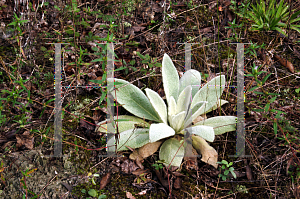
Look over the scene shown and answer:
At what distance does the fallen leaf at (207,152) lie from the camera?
1643mm

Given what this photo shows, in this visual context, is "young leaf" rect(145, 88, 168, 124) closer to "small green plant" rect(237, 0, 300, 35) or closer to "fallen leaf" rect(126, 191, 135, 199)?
"fallen leaf" rect(126, 191, 135, 199)

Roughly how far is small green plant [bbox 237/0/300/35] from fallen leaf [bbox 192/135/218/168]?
160 cm

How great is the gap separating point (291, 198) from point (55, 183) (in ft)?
5.37

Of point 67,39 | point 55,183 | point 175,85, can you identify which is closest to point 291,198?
point 175,85

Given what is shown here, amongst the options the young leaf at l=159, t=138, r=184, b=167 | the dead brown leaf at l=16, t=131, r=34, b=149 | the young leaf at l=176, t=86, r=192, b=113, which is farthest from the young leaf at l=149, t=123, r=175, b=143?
the dead brown leaf at l=16, t=131, r=34, b=149

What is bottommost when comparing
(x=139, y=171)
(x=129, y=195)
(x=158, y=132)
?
(x=129, y=195)

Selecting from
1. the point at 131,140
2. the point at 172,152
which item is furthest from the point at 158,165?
the point at 131,140

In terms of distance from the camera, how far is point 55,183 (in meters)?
1.51

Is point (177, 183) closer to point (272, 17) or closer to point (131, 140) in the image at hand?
point (131, 140)

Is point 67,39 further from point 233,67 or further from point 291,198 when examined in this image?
point 291,198

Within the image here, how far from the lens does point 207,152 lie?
5.45 ft

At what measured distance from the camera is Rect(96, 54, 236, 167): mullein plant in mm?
1644

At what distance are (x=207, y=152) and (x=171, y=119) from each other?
1.25 ft

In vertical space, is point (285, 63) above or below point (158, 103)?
above
